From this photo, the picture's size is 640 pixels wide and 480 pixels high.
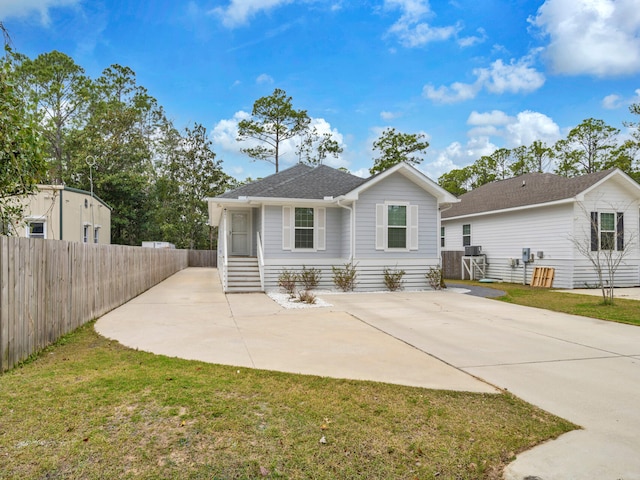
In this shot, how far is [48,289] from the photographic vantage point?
5766mm

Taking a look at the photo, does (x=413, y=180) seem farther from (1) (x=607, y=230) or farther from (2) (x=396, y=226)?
(1) (x=607, y=230)

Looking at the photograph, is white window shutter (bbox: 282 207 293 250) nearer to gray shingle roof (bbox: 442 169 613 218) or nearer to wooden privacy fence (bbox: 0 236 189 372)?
wooden privacy fence (bbox: 0 236 189 372)

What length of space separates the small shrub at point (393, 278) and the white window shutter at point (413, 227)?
1031 mm

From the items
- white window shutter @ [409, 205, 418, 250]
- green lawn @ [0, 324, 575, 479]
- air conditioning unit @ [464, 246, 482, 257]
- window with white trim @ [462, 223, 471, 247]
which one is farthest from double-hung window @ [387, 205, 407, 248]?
green lawn @ [0, 324, 575, 479]

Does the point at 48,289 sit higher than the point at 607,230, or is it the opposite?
the point at 607,230

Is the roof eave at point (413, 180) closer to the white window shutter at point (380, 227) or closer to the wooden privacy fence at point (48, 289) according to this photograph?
the white window shutter at point (380, 227)

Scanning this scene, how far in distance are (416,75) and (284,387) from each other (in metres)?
17.4

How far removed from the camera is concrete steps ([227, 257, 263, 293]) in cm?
1359

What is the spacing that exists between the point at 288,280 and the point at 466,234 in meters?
12.0

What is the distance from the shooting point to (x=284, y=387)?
4098 millimetres

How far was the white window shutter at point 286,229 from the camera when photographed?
47.2 feet

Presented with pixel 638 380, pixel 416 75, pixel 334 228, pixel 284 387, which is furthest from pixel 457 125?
pixel 284 387

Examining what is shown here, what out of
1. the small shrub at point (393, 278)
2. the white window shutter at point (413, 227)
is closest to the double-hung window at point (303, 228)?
the small shrub at point (393, 278)

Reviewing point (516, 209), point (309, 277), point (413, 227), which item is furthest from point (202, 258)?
point (516, 209)
